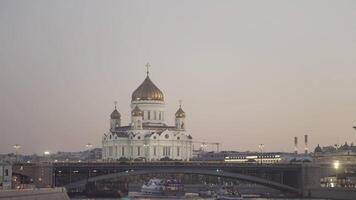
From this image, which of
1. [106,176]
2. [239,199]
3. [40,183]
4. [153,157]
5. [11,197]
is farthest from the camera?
[153,157]

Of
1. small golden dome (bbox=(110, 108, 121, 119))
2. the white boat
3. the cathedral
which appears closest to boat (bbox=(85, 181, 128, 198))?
the white boat

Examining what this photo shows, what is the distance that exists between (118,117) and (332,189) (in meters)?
80.5

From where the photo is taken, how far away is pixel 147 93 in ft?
613

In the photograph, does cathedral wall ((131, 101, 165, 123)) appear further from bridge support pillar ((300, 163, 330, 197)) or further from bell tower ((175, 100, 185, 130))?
bridge support pillar ((300, 163, 330, 197))

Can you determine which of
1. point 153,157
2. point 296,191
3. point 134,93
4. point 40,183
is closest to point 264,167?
point 296,191

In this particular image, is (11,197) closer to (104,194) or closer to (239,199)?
(239,199)

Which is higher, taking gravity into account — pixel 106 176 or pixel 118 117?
pixel 118 117

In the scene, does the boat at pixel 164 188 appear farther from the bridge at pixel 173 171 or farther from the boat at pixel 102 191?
the boat at pixel 102 191

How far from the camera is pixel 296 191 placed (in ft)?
423

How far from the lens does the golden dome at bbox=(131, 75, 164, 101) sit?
613 feet

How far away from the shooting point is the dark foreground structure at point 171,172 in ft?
404

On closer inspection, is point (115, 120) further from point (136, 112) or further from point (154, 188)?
point (154, 188)

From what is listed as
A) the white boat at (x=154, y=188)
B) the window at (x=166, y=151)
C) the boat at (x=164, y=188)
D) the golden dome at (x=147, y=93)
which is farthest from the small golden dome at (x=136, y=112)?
the white boat at (x=154, y=188)

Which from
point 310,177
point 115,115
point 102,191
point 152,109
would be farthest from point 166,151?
point 102,191
